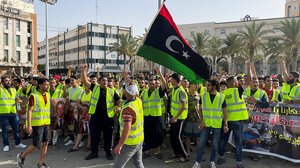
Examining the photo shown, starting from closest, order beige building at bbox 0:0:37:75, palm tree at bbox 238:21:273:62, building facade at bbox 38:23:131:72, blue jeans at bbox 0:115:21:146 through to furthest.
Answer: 1. blue jeans at bbox 0:115:21:146
2. palm tree at bbox 238:21:273:62
3. beige building at bbox 0:0:37:75
4. building facade at bbox 38:23:131:72

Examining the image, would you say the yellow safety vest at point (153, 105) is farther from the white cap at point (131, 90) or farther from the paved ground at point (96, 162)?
the white cap at point (131, 90)

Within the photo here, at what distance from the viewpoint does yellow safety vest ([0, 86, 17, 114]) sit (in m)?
6.55

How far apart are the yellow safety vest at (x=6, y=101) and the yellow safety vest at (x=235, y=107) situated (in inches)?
225

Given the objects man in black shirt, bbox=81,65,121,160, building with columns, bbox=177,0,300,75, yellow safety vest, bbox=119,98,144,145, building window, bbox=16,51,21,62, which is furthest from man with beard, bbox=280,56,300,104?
building window, bbox=16,51,21,62

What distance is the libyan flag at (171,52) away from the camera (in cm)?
538

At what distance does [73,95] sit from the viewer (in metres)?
7.02

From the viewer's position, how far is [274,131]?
5.62 m

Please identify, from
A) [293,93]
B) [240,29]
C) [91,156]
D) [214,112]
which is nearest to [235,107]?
[214,112]

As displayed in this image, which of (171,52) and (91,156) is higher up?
(171,52)

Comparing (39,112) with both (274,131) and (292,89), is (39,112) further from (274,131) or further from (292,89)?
(292,89)

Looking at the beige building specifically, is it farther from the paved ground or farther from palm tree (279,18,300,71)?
the paved ground

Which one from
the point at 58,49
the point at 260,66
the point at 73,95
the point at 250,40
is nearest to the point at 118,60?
the point at 58,49

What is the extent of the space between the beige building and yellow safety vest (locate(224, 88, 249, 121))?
47.4 meters

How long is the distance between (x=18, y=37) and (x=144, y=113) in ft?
162
